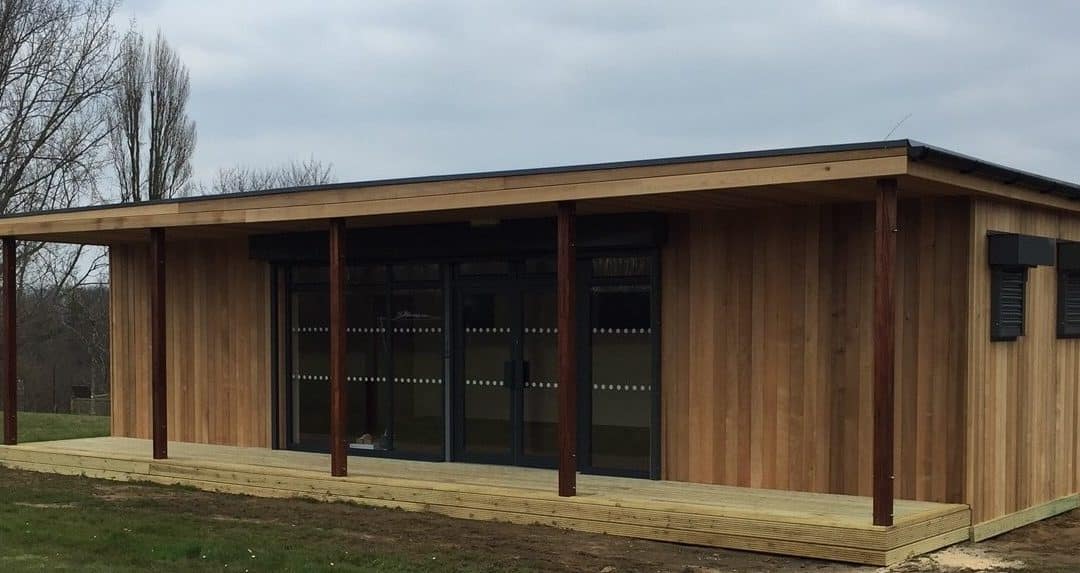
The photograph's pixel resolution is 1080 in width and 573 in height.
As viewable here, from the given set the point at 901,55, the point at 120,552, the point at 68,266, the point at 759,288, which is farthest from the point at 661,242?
the point at 68,266

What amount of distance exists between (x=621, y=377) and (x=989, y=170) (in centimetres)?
367

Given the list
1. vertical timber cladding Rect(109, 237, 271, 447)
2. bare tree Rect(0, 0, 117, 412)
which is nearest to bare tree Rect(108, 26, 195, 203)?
bare tree Rect(0, 0, 117, 412)

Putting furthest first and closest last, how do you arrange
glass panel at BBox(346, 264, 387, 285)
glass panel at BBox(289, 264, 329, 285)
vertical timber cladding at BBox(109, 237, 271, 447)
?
1. vertical timber cladding at BBox(109, 237, 271, 447)
2. glass panel at BBox(289, 264, 329, 285)
3. glass panel at BBox(346, 264, 387, 285)

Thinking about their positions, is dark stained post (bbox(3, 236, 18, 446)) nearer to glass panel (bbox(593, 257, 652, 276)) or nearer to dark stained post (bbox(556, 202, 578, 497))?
glass panel (bbox(593, 257, 652, 276))

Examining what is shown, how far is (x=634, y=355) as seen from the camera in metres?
10.0

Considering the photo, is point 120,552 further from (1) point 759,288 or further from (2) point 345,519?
(1) point 759,288

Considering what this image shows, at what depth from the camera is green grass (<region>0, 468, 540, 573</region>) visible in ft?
23.3

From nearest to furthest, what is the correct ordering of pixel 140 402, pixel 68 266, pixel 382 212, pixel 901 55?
pixel 382 212, pixel 140 402, pixel 901 55, pixel 68 266

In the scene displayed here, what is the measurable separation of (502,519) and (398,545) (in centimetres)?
128

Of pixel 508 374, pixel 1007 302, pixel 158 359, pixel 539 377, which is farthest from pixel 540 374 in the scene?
pixel 1007 302

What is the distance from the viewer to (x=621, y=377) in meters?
10.1

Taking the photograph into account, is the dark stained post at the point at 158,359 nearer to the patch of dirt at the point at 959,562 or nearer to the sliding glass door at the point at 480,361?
the sliding glass door at the point at 480,361

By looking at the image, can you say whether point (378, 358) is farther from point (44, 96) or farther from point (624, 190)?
point (44, 96)

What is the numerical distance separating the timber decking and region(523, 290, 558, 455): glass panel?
12.0 inches
